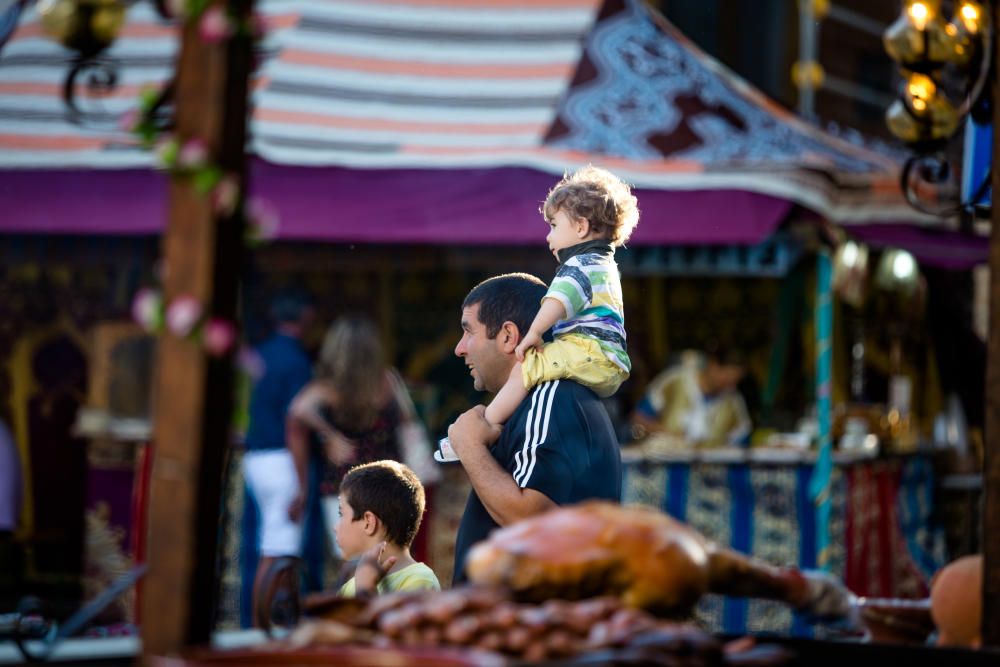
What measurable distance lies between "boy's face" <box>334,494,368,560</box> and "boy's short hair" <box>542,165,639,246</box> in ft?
3.63

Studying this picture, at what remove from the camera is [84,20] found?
3012 millimetres

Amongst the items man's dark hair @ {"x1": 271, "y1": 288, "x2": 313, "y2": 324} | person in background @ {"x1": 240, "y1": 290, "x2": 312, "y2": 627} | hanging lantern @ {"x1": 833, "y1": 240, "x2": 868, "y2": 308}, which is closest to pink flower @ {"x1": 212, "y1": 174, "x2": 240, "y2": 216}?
person in background @ {"x1": 240, "y1": 290, "x2": 312, "y2": 627}

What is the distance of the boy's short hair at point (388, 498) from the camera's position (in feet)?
15.1

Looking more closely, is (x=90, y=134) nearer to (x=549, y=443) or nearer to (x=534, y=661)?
(x=549, y=443)

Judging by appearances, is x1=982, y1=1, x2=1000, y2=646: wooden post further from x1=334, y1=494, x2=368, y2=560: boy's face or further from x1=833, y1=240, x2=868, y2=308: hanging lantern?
x1=833, y1=240, x2=868, y2=308: hanging lantern

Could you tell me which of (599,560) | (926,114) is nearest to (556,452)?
(599,560)

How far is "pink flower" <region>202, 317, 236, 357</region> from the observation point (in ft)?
7.73

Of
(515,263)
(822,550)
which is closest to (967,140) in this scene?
(822,550)

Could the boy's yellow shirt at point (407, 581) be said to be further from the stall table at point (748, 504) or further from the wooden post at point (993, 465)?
the stall table at point (748, 504)

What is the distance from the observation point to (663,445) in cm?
1062

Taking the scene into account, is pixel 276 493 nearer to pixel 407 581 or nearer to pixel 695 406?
pixel 695 406

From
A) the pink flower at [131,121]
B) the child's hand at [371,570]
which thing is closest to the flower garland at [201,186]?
the pink flower at [131,121]

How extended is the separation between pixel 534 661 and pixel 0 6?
10.3 m

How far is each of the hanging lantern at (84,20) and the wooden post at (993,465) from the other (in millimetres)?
1688
